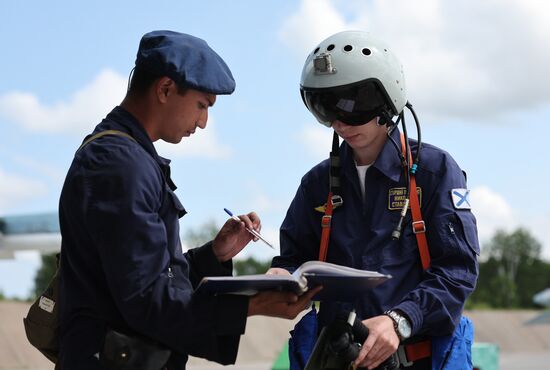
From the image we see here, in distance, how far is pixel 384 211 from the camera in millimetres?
4293

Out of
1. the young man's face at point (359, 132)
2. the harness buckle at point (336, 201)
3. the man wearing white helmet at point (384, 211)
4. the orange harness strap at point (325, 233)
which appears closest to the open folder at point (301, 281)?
the man wearing white helmet at point (384, 211)

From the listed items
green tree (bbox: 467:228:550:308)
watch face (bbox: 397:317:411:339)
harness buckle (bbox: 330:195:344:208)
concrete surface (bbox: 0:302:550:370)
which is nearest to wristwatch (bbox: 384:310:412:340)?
watch face (bbox: 397:317:411:339)

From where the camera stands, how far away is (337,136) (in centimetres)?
459

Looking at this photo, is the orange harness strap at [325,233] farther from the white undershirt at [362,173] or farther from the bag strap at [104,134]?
the bag strap at [104,134]

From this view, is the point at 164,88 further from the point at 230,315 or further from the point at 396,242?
the point at 396,242

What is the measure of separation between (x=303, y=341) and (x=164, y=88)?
1.50 m

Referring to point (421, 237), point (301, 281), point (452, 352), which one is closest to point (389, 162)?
point (421, 237)

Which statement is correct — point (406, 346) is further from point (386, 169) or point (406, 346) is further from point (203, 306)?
point (203, 306)

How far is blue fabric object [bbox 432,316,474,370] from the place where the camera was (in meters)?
4.09

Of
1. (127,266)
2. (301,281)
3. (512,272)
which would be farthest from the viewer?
(512,272)

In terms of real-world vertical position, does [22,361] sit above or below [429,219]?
below

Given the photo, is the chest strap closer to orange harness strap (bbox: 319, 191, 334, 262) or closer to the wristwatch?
orange harness strap (bbox: 319, 191, 334, 262)

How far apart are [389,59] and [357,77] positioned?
234 mm

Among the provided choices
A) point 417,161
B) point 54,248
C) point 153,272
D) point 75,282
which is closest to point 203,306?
point 153,272
